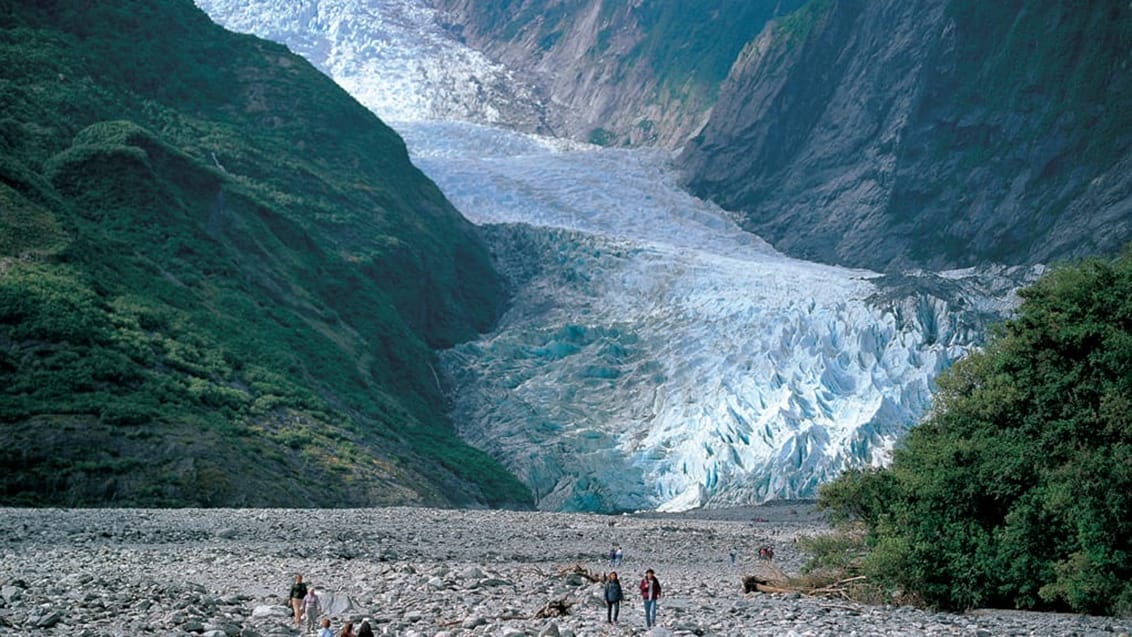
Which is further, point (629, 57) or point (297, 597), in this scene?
point (629, 57)

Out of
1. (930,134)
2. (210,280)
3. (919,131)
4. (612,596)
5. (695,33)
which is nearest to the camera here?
(612,596)

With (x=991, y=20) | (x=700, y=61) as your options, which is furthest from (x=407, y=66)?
(x=991, y=20)

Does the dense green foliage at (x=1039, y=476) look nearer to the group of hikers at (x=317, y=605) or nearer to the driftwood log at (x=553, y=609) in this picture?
the group of hikers at (x=317, y=605)

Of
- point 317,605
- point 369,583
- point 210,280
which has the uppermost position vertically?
point 210,280

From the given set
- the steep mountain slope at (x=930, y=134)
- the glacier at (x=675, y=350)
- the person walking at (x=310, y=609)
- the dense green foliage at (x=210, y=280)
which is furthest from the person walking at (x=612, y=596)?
the steep mountain slope at (x=930, y=134)

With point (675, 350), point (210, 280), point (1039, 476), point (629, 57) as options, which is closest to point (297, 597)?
point (1039, 476)

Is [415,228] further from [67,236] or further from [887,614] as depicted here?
[887,614]

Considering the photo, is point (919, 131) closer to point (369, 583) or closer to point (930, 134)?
point (930, 134)

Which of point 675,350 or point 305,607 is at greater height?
point 675,350
